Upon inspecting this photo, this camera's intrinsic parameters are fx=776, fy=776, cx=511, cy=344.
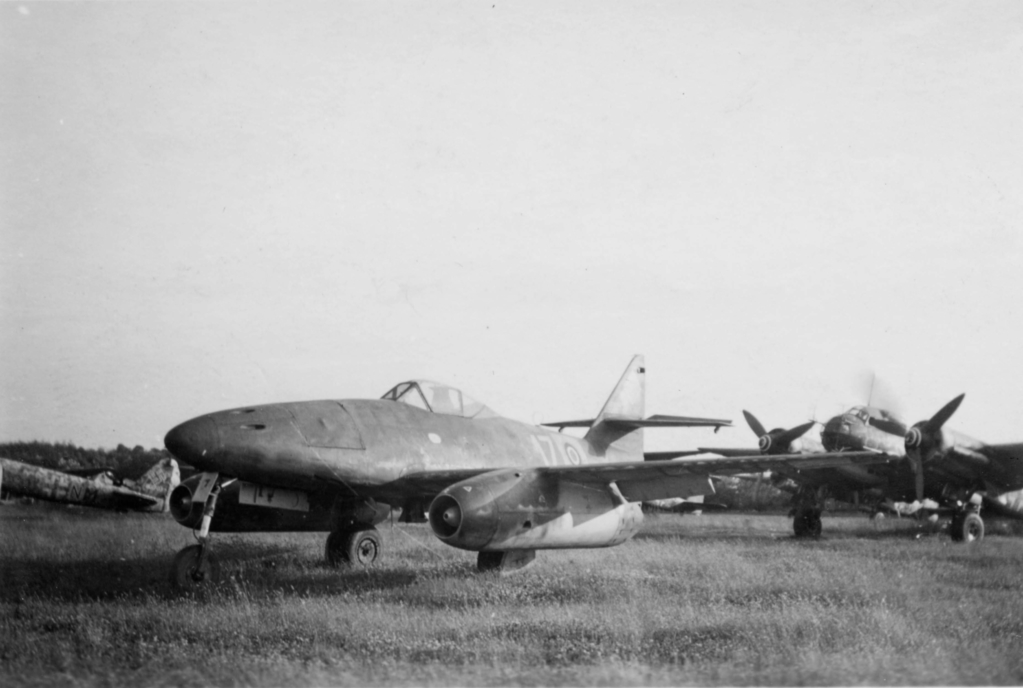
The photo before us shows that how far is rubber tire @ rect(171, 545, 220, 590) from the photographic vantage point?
6.90m

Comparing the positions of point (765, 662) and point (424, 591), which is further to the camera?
point (424, 591)

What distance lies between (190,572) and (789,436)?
12241mm

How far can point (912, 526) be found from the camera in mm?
17562

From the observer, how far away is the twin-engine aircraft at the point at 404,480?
22.9 ft

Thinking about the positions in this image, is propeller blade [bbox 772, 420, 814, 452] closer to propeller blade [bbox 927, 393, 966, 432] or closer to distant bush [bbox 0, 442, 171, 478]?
propeller blade [bbox 927, 393, 966, 432]

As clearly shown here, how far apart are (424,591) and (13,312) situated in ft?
14.7

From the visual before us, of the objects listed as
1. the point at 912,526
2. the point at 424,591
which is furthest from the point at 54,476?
the point at 912,526

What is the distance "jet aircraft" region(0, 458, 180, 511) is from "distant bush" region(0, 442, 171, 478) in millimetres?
265

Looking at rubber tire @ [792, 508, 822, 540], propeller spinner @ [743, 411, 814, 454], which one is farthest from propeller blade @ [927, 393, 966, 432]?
rubber tire @ [792, 508, 822, 540]

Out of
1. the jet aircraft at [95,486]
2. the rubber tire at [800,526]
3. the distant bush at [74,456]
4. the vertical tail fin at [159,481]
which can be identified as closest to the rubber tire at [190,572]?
the distant bush at [74,456]

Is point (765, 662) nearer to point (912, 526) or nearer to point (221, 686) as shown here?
point (221, 686)

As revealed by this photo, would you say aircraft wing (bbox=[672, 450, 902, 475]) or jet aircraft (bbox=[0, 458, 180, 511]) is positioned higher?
aircraft wing (bbox=[672, 450, 902, 475])

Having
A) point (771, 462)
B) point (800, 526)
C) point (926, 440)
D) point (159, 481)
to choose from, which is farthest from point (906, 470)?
point (159, 481)

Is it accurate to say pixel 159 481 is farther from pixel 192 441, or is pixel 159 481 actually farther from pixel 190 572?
pixel 192 441
